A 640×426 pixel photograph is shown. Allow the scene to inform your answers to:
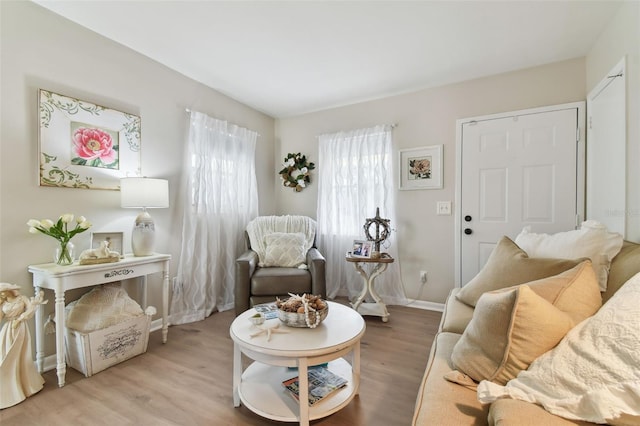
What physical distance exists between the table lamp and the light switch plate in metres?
2.60

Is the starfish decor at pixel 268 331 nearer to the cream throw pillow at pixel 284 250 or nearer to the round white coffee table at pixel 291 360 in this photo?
the round white coffee table at pixel 291 360

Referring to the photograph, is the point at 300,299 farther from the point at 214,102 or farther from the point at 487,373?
the point at 214,102

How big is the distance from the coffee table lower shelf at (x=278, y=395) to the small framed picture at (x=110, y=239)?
1.43 m

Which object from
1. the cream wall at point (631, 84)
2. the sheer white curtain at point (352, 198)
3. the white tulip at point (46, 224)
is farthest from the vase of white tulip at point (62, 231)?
the cream wall at point (631, 84)

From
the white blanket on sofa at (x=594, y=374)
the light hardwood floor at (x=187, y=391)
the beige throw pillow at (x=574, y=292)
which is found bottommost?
the light hardwood floor at (x=187, y=391)

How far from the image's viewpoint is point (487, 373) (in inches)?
37.8

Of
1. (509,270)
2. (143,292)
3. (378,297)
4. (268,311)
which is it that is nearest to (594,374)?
(509,270)

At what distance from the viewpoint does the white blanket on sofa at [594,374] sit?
2.33 feet

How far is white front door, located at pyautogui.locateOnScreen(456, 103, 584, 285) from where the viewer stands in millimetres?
2494

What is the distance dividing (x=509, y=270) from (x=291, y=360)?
3.97 ft

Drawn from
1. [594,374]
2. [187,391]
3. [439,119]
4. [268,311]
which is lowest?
[187,391]

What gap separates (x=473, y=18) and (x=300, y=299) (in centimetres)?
221

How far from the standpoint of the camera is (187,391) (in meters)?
1.70

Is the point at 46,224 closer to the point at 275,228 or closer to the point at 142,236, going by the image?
the point at 142,236
